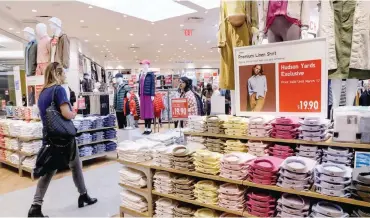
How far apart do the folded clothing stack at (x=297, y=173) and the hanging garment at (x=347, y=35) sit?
106 centimetres

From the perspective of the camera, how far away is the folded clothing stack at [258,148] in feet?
7.72

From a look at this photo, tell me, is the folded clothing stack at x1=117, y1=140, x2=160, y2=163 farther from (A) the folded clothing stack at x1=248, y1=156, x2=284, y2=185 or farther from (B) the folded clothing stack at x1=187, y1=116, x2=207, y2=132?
(A) the folded clothing stack at x1=248, y1=156, x2=284, y2=185

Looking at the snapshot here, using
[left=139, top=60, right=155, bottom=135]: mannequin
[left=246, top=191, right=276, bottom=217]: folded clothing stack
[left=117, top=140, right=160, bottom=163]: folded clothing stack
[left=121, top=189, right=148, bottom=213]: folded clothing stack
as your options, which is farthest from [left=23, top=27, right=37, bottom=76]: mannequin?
[left=246, top=191, right=276, bottom=217]: folded clothing stack

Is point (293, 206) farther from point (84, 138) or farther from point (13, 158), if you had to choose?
point (13, 158)

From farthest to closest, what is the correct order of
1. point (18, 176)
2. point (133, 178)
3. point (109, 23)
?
1. point (109, 23)
2. point (18, 176)
3. point (133, 178)

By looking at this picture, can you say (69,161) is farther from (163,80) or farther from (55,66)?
(163,80)

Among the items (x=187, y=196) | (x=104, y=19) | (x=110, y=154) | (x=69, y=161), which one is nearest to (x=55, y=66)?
(x=69, y=161)

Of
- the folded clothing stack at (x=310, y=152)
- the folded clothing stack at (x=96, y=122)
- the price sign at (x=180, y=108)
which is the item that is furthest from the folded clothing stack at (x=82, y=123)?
the folded clothing stack at (x=310, y=152)

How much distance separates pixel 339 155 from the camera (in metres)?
1.99

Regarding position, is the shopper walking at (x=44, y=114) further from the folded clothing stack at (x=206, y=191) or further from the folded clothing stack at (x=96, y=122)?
the folded clothing stack at (x=96, y=122)

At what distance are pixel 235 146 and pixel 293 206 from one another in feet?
2.49

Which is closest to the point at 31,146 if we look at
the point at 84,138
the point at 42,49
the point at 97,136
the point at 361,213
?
the point at 84,138

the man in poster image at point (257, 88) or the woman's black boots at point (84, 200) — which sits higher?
the man in poster image at point (257, 88)

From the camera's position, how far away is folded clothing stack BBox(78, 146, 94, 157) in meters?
5.30
